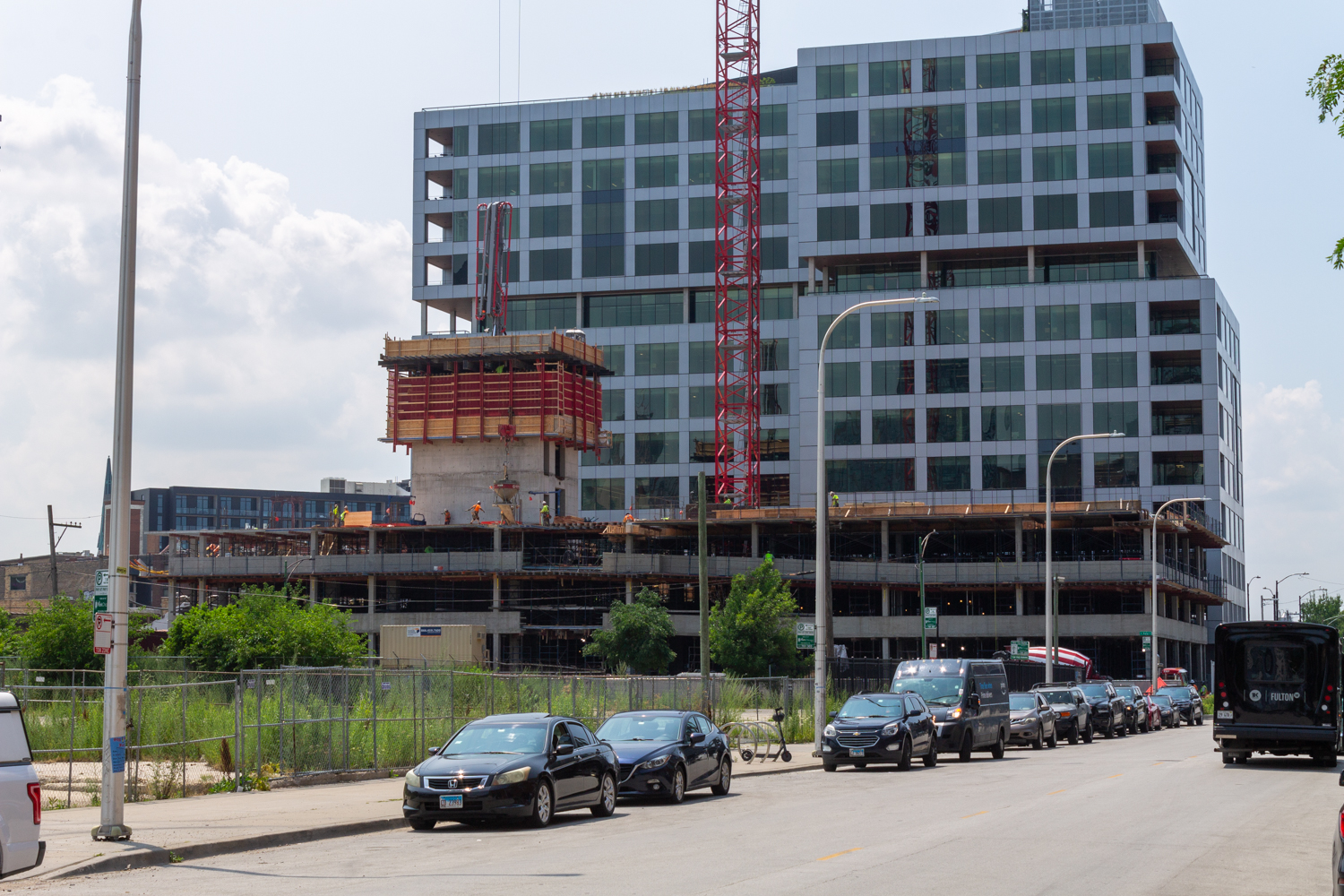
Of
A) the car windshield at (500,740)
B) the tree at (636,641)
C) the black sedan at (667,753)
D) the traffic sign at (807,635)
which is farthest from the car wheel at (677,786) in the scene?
the tree at (636,641)

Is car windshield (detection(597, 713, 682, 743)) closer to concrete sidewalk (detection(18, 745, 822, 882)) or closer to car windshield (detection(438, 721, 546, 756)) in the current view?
concrete sidewalk (detection(18, 745, 822, 882))

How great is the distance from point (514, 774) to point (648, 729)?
18.1ft

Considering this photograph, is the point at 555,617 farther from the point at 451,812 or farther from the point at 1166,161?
the point at 451,812

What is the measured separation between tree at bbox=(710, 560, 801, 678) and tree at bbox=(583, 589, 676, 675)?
12682 millimetres

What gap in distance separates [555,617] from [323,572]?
14.9 metres

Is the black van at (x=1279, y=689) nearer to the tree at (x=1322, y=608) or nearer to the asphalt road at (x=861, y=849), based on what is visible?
the asphalt road at (x=861, y=849)

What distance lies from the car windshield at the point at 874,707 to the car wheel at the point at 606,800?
1137cm

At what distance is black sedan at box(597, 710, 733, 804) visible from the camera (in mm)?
23500

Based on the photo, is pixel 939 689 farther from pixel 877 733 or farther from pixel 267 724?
pixel 267 724

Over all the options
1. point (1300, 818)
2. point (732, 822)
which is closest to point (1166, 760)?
point (1300, 818)

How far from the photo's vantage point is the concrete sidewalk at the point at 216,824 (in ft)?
51.4

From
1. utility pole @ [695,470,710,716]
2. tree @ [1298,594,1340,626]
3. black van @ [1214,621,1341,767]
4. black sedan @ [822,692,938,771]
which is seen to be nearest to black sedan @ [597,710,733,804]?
black sedan @ [822,692,938,771]

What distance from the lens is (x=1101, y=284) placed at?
93750 millimetres

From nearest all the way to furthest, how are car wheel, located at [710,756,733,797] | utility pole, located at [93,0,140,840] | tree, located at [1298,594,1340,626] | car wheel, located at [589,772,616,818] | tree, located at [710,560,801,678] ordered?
utility pole, located at [93,0,140,840]
car wheel, located at [589,772,616,818]
car wheel, located at [710,756,733,797]
tree, located at [710,560,801,678]
tree, located at [1298,594,1340,626]
